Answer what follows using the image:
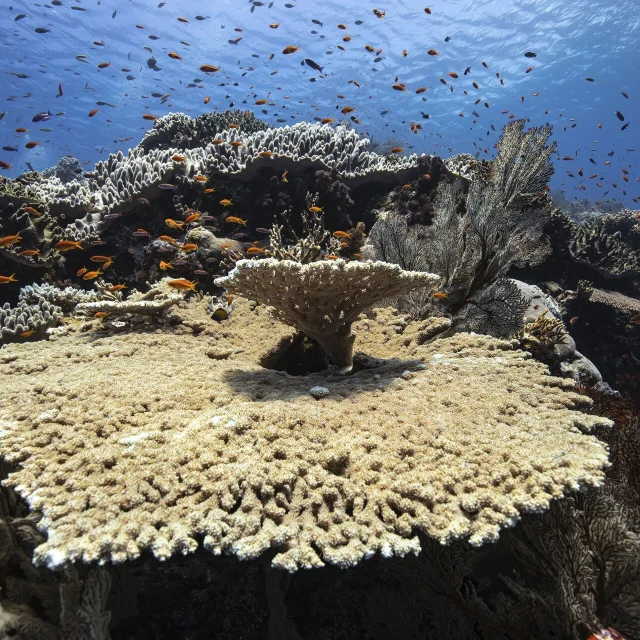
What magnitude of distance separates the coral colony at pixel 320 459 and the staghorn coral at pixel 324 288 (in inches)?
0.9

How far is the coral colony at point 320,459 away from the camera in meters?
1.75

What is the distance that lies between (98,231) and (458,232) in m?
6.62

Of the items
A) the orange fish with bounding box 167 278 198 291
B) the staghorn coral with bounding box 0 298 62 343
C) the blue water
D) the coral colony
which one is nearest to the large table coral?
the coral colony

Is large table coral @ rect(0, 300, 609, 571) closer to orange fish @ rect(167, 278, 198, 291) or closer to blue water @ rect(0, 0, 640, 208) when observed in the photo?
orange fish @ rect(167, 278, 198, 291)

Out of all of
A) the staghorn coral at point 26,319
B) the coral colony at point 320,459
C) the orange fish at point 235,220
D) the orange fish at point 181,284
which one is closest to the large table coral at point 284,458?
the coral colony at point 320,459

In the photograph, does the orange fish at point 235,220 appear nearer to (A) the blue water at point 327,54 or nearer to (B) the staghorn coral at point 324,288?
(B) the staghorn coral at point 324,288

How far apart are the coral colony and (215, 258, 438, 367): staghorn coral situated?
0.02 meters

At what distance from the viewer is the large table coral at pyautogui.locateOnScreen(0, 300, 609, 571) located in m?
1.63

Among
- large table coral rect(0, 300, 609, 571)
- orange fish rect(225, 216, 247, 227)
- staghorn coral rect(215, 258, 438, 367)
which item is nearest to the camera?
large table coral rect(0, 300, 609, 571)

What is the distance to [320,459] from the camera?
2.03 m

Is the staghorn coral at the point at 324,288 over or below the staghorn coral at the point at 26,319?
over

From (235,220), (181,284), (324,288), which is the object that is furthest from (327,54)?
(324,288)

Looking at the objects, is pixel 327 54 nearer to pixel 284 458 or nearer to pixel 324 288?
pixel 324 288

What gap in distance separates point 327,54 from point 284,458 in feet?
140
